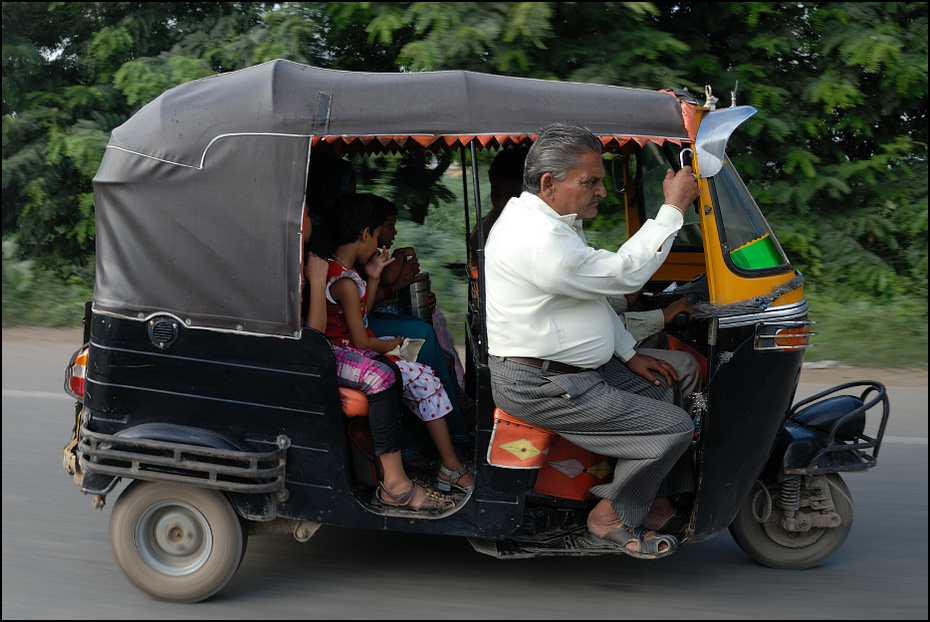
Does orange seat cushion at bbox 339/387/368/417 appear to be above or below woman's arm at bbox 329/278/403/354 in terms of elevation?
below

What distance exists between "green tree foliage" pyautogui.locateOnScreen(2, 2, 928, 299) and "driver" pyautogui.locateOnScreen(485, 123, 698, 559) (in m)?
3.86

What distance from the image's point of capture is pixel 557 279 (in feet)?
10.8

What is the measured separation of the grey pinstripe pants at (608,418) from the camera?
3.45 m

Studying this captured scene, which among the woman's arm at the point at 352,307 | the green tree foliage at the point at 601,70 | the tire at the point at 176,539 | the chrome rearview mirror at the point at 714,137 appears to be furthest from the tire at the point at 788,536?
the green tree foliage at the point at 601,70

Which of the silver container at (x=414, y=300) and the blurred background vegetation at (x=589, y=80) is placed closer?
the silver container at (x=414, y=300)

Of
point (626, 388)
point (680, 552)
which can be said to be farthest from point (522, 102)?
point (680, 552)

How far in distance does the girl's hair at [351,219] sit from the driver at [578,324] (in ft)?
2.39

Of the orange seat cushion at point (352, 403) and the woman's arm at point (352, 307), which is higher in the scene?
the woman's arm at point (352, 307)

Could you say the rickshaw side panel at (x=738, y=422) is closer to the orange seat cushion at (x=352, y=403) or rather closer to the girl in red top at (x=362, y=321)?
the girl in red top at (x=362, y=321)

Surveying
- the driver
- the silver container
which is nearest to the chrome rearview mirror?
the driver

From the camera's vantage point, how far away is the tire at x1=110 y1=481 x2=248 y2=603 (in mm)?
3654

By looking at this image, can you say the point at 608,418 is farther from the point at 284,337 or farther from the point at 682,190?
the point at 284,337

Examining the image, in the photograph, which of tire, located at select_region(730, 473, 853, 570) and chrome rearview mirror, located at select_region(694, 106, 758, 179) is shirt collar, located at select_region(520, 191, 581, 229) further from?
tire, located at select_region(730, 473, 853, 570)

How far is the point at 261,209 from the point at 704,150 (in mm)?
1673
